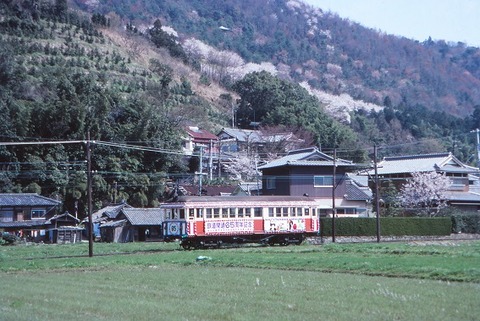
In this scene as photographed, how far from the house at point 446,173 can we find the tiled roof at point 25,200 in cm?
2931

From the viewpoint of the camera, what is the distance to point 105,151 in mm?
54188

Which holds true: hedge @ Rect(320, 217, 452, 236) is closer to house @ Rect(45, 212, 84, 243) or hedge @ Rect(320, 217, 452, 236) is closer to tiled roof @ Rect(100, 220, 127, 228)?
tiled roof @ Rect(100, 220, 127, 228)

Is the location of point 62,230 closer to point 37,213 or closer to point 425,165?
point 37,213

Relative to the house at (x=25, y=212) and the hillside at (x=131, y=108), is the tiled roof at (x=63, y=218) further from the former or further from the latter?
the hillside at (x=131, y=108)

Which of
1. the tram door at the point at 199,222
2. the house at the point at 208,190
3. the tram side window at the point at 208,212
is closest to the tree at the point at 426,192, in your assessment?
the house at the point at 208,190

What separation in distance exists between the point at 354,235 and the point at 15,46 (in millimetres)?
46582

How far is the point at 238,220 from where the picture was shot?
36.2 metres

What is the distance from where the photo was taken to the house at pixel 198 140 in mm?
72688

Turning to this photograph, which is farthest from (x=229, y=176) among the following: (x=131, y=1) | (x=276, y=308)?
(x=131, y=1)

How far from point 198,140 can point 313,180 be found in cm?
2680

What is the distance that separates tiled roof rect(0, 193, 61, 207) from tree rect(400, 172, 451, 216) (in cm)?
2956

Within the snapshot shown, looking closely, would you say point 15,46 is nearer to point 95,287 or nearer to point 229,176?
point 229,176

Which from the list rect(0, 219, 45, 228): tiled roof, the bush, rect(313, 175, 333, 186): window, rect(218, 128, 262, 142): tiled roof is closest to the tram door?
rect(313, 175, 333, 186): window

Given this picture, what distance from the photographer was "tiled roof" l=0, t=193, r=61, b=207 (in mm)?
47500
